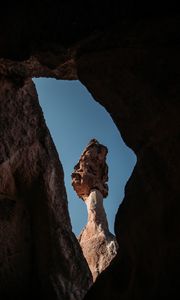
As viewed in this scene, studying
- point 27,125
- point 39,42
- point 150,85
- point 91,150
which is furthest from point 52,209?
point 91,150

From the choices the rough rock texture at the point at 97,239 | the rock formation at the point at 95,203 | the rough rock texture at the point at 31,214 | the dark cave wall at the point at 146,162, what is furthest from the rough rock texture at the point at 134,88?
the rock formation at the point at 95,203

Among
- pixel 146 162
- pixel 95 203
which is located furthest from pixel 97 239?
pixel 146 162

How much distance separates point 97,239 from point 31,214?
941 cm

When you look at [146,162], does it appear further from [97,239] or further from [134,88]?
[97,239]

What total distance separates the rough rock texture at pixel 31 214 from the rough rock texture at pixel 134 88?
4.55 ft

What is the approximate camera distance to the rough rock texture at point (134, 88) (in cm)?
279

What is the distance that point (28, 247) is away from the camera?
196 inches

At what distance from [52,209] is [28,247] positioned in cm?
68

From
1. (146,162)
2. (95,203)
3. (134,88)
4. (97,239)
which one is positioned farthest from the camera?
(95,203)

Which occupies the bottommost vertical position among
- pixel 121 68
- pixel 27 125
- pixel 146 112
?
pixel 146 112

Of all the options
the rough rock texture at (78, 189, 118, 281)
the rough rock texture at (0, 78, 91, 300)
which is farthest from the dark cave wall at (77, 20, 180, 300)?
the rough rock texture at (78, 189, 118, 281)

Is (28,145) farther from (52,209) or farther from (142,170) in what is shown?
(142,170)

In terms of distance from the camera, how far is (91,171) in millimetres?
14492

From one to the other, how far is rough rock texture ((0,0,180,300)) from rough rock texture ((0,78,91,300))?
139cm
